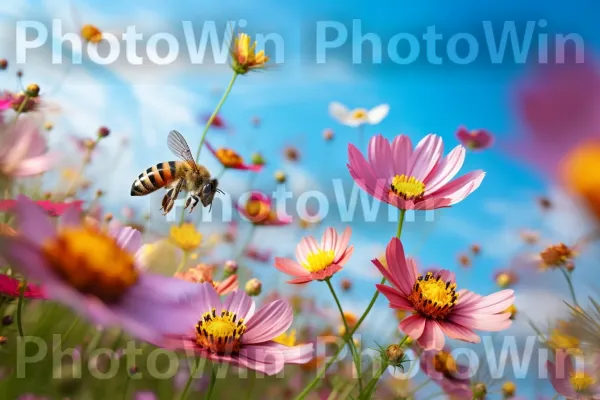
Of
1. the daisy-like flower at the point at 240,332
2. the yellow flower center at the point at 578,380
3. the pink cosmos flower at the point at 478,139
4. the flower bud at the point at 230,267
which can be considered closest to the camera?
the daisy-like flower at the point at 240,332

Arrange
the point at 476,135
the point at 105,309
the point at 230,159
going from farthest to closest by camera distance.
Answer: the point at 476,135 → the point at 230,159 → the point at 105,309

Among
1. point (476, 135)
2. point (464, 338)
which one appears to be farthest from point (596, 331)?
point (476, 135)

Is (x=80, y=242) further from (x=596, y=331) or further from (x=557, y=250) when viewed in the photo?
(x=557, y=250)

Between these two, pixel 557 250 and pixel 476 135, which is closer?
pixel 557 250

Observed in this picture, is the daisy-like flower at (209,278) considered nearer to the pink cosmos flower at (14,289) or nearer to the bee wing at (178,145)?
the pink cosmos flower at (14,289)

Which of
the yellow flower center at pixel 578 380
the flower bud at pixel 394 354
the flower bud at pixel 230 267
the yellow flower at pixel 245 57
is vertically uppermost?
the yellow flower at pixel 245 57

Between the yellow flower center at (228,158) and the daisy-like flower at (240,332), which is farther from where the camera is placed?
the yellow flower center at (228,158)

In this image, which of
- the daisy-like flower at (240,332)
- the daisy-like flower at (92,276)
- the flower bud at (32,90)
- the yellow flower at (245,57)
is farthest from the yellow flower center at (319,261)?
the flower bud at (32,90)

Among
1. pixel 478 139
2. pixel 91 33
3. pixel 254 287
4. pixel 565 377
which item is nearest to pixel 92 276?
pixel 254 287
